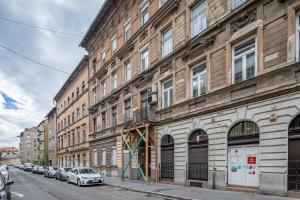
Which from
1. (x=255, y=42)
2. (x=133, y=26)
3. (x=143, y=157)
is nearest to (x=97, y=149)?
(x=143, y=157)

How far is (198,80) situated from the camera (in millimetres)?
16156

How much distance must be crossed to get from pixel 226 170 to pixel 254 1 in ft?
24.3

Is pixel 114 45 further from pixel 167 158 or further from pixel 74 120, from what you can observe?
pixel 74 120

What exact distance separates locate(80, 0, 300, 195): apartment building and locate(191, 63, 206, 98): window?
5 centimetres

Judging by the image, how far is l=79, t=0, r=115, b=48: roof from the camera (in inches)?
1103

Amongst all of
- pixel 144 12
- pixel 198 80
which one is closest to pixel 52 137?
pixel 144 12

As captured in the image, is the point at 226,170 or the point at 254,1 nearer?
the point at 254,1

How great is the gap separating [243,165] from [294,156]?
2.65m

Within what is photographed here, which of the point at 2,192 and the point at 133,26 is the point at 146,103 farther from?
the point at 2,192

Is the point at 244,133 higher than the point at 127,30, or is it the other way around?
the point at 127,30

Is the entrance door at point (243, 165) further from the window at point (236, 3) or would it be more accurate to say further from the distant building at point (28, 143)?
the distant building at point (28, 143)

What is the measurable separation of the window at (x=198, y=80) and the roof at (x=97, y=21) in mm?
14302

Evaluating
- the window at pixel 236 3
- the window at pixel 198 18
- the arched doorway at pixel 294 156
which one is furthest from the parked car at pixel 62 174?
the arched doorway at pixel 294 156

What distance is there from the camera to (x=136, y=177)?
871 inches
